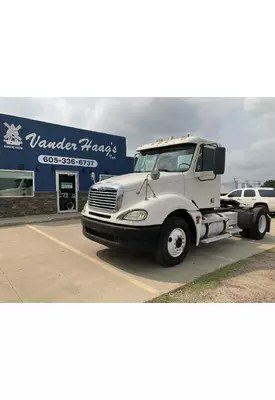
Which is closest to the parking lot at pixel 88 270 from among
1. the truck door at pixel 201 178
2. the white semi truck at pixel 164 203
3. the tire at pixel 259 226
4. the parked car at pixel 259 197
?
the tire at pixel 259 226

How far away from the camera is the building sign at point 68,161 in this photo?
38.7ft

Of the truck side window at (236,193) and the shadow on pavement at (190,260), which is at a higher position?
the truck side window at (236,193)

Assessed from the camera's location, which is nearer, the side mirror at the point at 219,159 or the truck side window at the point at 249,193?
the side mirror at the point at 219,159

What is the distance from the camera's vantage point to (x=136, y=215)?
4195mm

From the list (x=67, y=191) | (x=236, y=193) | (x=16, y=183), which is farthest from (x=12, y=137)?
(x=236, y=193)

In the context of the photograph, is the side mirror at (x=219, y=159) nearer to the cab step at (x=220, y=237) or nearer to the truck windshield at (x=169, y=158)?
the truck windshield at (x=169, y=158)

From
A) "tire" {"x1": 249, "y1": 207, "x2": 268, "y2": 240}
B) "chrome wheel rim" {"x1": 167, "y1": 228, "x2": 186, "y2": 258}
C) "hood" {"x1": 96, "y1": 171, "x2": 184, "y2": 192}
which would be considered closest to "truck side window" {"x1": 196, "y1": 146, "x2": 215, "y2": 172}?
"hood" {"x1": 96, "y1": 171, "x2": 184, "y2": 192}

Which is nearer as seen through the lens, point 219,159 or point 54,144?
point 219,159

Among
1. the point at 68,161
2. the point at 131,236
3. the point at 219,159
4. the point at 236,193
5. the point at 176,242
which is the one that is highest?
the point at 68,161

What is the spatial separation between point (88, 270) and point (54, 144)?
9203 millimetres

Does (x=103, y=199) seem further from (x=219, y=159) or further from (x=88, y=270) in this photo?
(x=219, y=159)

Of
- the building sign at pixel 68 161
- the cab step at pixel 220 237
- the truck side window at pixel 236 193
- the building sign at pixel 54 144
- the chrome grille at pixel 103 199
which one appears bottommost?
the cab step at pixel 220 237

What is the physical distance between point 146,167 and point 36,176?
765cm

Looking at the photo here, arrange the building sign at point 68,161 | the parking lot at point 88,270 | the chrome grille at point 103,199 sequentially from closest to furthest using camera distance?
the parking lot at point 88,270 → the chrome grille at point 103,199 → the building sign at point 68,161
